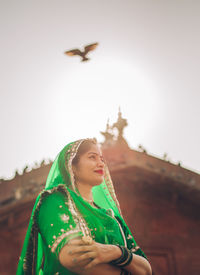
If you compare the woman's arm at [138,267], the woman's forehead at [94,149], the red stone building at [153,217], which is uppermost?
the woman's forehead at [94,149]

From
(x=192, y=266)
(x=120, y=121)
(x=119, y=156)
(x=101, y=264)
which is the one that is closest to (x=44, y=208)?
(x=101, y=264)

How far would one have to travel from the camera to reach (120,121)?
13.2m

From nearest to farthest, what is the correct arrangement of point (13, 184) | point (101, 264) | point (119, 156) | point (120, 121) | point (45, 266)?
point (101, 264)
point (45, 266)
point (119, 156)
point (120, 121)
point (13, 184)

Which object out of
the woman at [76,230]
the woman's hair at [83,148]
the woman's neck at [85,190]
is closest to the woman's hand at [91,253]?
the woman at [76,230]

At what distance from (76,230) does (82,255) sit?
171mm

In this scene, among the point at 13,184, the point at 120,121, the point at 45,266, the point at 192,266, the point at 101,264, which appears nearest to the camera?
the point at 101,264

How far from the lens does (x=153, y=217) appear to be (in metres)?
7.78

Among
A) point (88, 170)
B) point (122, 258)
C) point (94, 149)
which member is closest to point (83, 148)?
point (94, 149)

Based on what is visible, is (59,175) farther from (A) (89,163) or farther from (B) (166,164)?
(B) (166,164)

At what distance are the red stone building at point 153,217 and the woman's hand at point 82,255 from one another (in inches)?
218

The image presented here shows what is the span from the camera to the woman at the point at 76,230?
1722 mm

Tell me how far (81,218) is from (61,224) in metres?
0.19

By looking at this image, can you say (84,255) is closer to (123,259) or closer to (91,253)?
(91,253)

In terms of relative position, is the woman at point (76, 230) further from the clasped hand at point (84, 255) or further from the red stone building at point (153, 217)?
the red stone building at point (153, 217)
